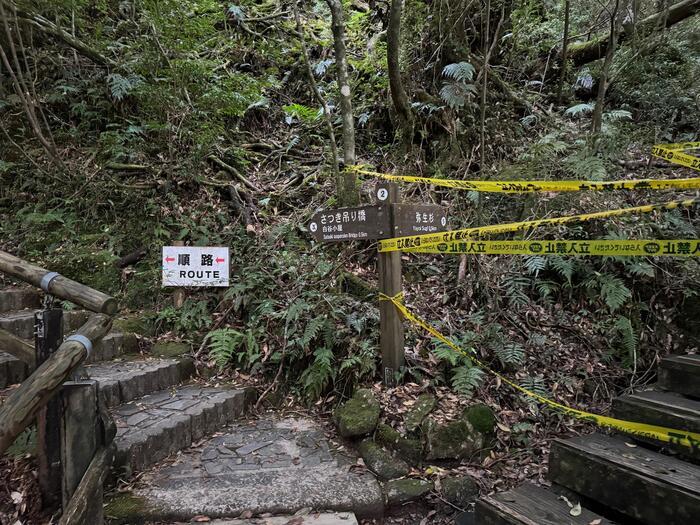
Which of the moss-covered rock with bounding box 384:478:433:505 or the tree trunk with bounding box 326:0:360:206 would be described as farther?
the tree trunk with bounding box 326:0:360:206

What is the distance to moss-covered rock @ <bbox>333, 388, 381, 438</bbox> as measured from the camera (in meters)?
3.69

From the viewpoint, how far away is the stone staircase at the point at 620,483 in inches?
88.7

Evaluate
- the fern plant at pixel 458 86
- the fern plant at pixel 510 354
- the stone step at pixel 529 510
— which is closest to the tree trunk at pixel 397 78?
the fern plant at pixel 458 86

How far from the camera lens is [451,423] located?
3541mm

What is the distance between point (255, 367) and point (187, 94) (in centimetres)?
430

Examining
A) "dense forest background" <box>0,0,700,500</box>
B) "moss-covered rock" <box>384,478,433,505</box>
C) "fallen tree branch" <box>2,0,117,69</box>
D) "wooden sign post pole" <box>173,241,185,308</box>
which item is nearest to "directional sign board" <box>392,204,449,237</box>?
"dense forest background" <box>0,0,700,500</box>

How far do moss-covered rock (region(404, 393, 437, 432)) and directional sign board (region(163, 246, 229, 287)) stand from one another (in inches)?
124

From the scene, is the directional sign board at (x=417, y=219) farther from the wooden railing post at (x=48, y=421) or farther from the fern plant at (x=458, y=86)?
the fern plant at (x=458, y=86)

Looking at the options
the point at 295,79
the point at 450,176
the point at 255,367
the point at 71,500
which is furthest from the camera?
the point at 295,79

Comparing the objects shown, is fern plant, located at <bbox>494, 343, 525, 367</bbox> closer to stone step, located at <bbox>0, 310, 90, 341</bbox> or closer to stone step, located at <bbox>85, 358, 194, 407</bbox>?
stone step, located at <bbox>85, 358, 194, 407</bbox>

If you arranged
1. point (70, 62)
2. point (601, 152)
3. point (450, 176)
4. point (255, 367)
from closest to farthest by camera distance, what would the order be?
point (255, 367) < point (601, 152) < point (450, 176) < point (70, 62)

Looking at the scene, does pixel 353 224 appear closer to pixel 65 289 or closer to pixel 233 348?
pixel 233 348

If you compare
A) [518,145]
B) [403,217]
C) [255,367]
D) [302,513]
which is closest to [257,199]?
[255,367]

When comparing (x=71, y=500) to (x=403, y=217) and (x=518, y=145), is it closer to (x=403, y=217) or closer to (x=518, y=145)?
(x=403, y=217)
